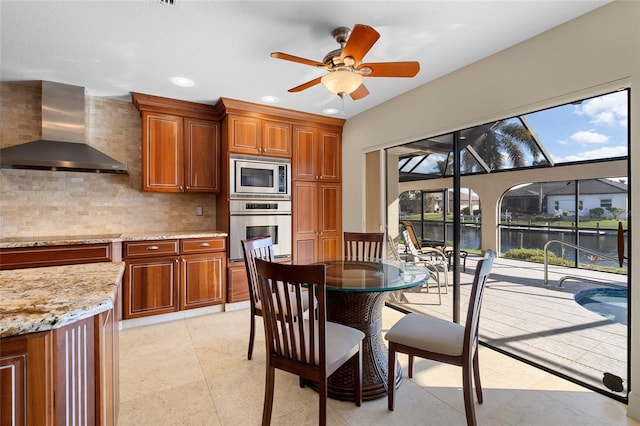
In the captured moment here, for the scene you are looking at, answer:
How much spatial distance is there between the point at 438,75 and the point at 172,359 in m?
3.51

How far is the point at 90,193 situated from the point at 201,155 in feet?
4.20

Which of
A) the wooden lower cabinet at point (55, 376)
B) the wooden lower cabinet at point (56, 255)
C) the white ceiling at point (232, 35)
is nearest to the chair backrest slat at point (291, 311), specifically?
the wooden lower cabinet at point (55, 376)

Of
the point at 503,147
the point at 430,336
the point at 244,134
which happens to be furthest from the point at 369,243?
the point at 244,134

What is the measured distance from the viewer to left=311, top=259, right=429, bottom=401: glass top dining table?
1942 millimetres

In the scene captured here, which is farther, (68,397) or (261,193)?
(261,193)

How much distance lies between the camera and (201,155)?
12.2 ft

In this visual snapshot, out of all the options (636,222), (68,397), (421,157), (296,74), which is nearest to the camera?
(68,397)

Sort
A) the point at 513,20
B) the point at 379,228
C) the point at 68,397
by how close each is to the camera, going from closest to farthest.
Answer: the point at 68,397 → the point at 513,20 → the point at 379,228

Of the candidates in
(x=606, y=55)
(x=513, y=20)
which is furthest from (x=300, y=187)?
(x=606, y=55)

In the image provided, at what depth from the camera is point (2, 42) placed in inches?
90.0

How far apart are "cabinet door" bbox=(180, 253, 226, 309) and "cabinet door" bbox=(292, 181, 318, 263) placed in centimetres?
100

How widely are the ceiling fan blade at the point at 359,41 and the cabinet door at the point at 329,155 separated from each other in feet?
7.63

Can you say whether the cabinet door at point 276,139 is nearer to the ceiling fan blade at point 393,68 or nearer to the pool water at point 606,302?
the ceiling fan blade at point 393,68

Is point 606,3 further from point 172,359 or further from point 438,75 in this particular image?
point 172,359
